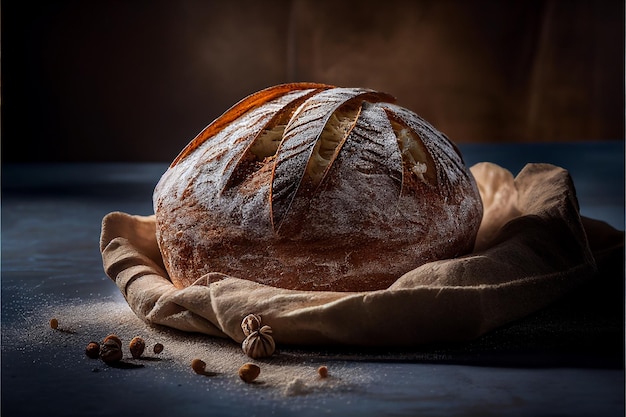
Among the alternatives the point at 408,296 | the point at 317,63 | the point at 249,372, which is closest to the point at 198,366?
the point at 249,372

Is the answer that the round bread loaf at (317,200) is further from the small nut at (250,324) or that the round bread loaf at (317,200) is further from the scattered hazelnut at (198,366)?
the scattered hazelnut at (198,366)

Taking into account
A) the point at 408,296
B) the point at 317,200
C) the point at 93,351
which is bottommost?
the point at 93,351

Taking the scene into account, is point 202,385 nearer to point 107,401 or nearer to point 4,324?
point 107,401

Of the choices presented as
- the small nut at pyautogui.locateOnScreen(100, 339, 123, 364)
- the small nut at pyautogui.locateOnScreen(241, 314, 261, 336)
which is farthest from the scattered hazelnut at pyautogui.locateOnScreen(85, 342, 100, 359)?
the small nut at pyautogui.locateOnScreen(241, 314, 261, 336)

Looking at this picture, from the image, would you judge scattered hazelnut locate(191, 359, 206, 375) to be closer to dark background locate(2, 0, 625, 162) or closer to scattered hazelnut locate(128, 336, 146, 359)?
scattered hazelnut locate(128, 336, 146, 359)

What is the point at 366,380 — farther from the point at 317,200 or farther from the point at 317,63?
the point at 317,63

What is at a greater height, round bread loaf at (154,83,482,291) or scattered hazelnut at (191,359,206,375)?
round bread loaf at (154,83,482,291)
